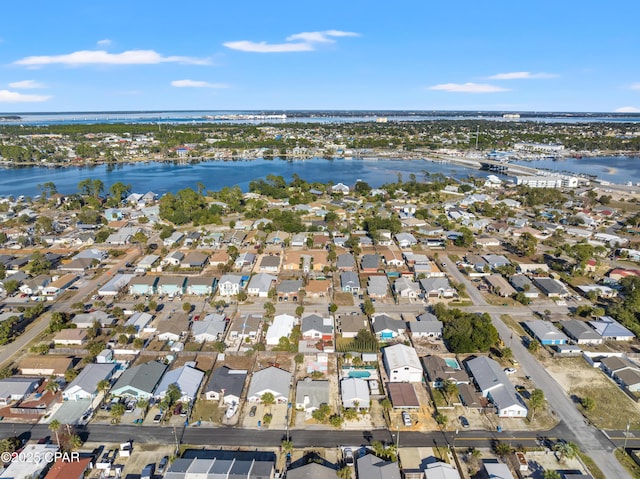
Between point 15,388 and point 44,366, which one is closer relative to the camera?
point 15,388

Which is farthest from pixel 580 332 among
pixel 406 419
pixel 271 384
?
pixel 271 384

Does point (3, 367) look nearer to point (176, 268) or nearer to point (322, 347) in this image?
point (176, 268)

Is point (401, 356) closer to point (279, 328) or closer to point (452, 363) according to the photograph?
point (452, 363)

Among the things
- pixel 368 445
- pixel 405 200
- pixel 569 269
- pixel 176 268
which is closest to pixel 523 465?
pixel 368 445

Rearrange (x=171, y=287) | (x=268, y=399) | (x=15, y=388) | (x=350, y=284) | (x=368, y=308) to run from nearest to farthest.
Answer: (x=268, y=399)
(x=15, y=388)
(x=368, y=308)
(x=171, y=287)
(x=350, y=284)

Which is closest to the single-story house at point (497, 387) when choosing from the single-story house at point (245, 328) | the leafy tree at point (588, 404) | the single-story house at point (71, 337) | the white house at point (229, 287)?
the leafy tree at point (588, 404)
